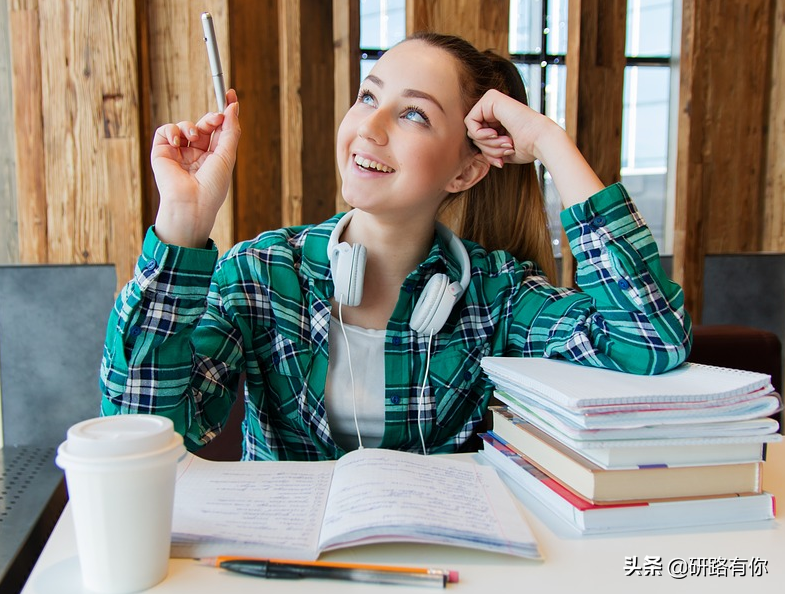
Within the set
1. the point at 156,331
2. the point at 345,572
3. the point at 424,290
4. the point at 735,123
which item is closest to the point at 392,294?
the point at 424,290

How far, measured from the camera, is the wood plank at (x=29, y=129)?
2.25 m

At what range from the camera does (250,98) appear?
2715mm

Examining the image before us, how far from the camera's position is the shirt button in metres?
1.14

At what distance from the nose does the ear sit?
0.82 ft

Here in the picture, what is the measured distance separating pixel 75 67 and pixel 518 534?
2241 millimetres

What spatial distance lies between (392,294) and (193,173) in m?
0.46

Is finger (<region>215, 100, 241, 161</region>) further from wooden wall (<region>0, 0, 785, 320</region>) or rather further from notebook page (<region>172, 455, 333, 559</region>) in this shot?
wooden wall (<region>0, 0, 785, 320</region>)

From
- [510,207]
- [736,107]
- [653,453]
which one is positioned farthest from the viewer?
[736,107]

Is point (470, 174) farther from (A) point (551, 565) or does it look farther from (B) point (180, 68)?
(B) point (180, 68)

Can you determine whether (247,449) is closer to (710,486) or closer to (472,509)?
(472,509)

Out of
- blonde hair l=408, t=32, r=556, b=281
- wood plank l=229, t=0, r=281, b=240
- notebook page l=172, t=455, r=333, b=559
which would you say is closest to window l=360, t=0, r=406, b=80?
wood plank l=229, t=0, r=281, b=240

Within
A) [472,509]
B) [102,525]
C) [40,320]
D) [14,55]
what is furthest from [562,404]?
[14,55]

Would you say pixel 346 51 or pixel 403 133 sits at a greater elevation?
pixel 346 51

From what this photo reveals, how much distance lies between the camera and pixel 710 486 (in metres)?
0.77
